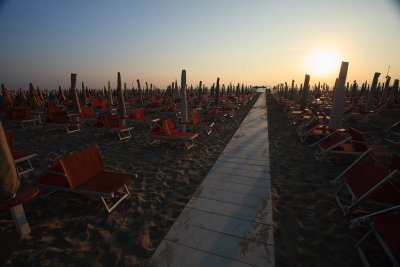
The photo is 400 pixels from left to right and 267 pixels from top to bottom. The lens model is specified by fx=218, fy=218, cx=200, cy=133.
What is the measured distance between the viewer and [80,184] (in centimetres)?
350

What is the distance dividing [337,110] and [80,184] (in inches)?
286

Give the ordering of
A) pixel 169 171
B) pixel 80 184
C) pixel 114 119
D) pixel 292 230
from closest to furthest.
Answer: pixel 292 230 < pixel 80 184 < pixel 169 171 < pixel 114 119

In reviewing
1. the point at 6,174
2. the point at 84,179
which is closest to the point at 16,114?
the point at 84,179

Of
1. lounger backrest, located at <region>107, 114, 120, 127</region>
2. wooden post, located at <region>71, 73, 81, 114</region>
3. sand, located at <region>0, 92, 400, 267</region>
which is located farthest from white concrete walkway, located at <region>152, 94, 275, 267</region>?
wooden post, located at <region>71, 73, 81, 114</region>

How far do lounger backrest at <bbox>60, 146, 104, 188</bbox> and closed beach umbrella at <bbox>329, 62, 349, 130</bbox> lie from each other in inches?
264

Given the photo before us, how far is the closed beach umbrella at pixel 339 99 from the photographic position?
21.1 ft

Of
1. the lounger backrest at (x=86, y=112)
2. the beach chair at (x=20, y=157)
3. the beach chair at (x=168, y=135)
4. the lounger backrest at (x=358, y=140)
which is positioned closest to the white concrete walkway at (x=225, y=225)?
the beach chair at (x=168, y=135)

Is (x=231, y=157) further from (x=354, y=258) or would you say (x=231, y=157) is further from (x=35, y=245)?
(x=35, y=245)

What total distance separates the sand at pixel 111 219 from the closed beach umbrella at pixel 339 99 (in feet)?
13.6

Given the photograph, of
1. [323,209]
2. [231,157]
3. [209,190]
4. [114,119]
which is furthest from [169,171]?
[114,119]

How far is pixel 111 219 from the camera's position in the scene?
3.21 meters

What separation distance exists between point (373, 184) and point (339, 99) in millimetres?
4444

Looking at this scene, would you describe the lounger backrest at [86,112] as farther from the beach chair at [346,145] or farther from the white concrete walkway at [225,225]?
the beach chair at [346,145]

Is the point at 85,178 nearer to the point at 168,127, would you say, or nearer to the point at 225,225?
the point at 225,225
